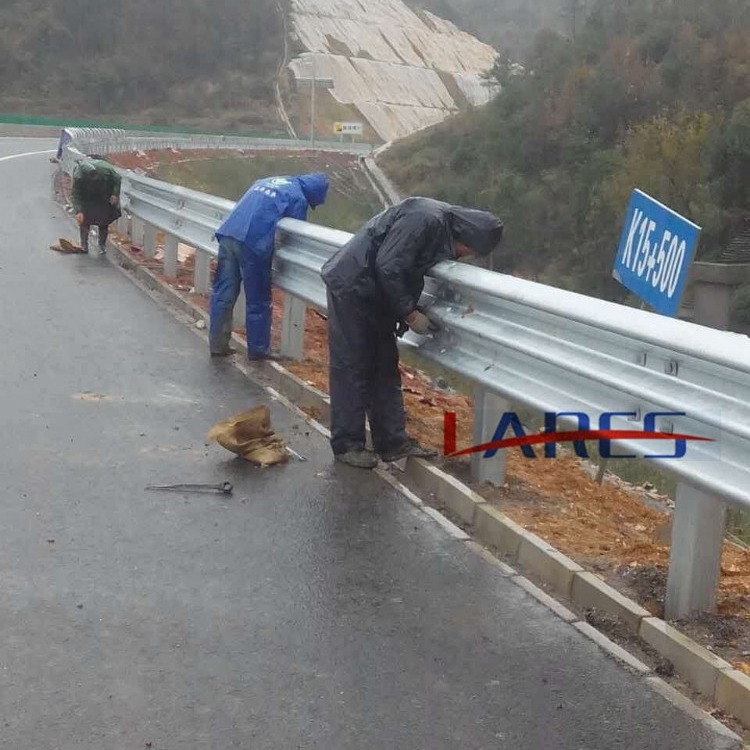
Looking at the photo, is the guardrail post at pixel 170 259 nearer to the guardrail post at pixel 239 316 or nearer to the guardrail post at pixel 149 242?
the guardrail post at pixel 149 242

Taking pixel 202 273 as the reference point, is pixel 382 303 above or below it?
above

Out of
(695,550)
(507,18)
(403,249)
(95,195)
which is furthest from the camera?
(507,18)

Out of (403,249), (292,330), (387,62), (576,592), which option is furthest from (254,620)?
(387,62)

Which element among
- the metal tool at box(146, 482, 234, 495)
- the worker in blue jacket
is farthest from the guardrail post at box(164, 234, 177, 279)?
the metal tool at box(146, 482, 234, 495)

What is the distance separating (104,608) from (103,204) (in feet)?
37.0

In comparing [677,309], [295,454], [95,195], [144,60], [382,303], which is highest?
[144,60]

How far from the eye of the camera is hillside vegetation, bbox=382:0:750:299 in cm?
5075

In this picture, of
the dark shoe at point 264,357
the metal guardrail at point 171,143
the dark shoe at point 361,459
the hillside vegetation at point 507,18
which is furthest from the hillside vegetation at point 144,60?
the dark shoe at point 361,459

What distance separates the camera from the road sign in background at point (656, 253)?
177 inches

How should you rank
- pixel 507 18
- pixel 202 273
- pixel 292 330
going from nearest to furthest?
pixel 292 330, pixel 202 273, pixel 507 18

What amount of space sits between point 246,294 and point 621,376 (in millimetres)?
4725

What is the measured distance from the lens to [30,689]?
3621mm

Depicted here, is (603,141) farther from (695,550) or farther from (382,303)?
(695,550)

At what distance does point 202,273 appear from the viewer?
1181 cm
